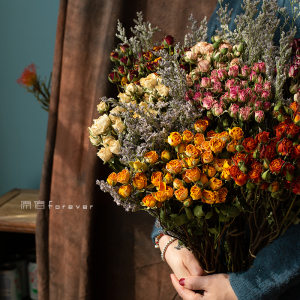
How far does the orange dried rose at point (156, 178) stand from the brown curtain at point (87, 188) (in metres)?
0.65

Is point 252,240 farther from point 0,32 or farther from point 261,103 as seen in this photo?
point 0,32

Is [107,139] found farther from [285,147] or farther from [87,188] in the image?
[87,188]

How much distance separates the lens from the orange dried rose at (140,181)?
0.44 meters

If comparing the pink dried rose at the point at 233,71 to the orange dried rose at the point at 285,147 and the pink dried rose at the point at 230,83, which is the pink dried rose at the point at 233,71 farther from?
the orange dried rose at the point at 285,147

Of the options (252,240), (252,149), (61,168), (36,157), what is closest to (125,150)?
(252,149)

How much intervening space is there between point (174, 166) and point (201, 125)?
75 mm

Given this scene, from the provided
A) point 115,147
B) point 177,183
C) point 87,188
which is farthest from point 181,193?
point 87,188

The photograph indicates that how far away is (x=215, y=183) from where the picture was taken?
1.41 feet

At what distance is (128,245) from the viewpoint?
47.9 inches

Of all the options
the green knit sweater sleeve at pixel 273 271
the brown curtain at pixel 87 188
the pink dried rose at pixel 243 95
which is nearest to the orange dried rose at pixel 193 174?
the pink dried rose at pixel 243 95

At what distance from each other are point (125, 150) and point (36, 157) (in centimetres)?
134

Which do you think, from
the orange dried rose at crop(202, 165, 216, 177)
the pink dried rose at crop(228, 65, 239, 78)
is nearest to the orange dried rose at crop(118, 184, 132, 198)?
the orange dried rose at crop(202, 165, 216, 177)

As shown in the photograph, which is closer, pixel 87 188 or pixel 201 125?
pixel 201 125

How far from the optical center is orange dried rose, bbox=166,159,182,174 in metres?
0.43
